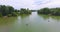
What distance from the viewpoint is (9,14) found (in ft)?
95.2

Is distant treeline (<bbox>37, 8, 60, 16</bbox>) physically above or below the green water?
below

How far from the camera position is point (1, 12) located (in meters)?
28.1

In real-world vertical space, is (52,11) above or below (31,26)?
below

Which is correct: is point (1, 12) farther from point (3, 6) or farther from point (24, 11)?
point (24, 11)

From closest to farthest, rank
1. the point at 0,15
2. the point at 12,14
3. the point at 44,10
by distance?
the point at 0,15 < the point at 12,14 < the point at 44,10

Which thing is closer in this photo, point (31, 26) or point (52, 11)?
point (31, 26)

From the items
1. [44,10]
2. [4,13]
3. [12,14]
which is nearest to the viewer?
[4,13]

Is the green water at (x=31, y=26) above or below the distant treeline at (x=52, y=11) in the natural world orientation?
above

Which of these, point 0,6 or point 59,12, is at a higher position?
point 0,6

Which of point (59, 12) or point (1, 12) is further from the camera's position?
point (59, 12)

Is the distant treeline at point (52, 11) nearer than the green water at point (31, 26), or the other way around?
the green water at point (31, 26)

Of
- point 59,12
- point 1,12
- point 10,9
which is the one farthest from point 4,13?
point 59,12

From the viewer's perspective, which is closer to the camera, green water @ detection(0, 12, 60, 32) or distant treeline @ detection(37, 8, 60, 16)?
green water @ detection(0, 12, 60, 32)

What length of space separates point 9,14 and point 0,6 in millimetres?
2958
